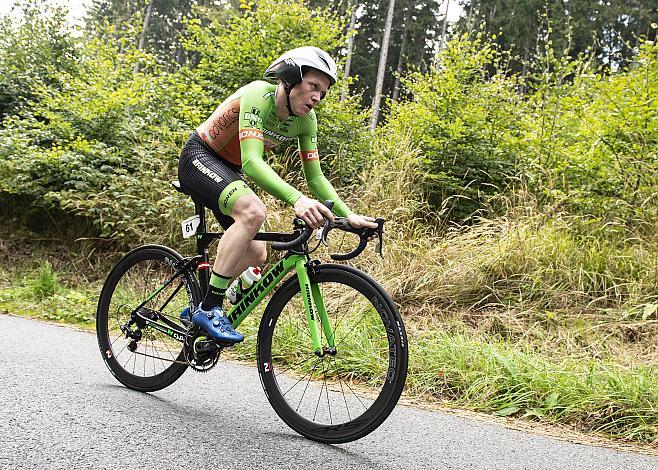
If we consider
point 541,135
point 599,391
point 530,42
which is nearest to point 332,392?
point 599,391

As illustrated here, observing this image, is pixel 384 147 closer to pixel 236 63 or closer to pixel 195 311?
pixel 236 63

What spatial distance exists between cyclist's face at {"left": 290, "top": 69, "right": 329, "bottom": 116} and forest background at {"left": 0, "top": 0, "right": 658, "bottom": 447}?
2.30 meters

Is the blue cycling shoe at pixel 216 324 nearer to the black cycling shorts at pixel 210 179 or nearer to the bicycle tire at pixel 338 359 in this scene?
the bicycle tire at pixel 338 359

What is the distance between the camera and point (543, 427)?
141 inches

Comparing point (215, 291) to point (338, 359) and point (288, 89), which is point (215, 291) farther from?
point (288, 89)

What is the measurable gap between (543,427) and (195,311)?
7.66 ft

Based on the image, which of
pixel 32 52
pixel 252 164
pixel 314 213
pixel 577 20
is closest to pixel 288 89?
pixel 252 164

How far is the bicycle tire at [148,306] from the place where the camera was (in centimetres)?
372

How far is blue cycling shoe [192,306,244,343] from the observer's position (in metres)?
3.23

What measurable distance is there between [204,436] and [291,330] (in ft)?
4.46

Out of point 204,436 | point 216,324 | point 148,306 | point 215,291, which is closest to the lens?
point 204,436

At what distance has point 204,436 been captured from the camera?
2.86 meters

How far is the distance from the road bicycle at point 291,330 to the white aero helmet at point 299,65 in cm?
84

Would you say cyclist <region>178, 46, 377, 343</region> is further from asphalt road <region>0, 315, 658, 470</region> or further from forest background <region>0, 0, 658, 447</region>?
forest background <region>0, 0, 658, 447</region>
